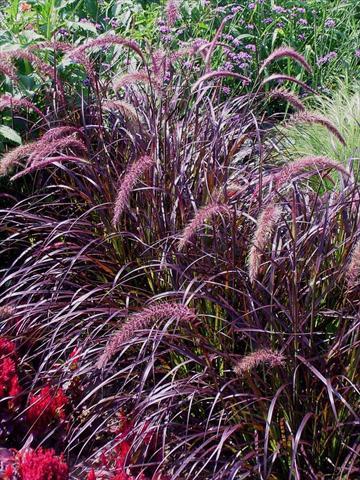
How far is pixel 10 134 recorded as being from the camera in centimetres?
430

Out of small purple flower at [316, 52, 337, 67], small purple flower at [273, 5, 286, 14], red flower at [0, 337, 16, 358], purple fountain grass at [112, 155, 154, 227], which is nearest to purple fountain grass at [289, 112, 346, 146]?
purple fountain grass at [112, 155, 154, 227]

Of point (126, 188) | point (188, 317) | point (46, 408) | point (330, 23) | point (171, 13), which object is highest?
point (171, 13)

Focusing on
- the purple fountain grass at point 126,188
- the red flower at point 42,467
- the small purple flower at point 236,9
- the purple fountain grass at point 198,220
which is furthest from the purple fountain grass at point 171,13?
the small purple flower at point 236,9

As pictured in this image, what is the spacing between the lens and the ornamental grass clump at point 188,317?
9.60ft

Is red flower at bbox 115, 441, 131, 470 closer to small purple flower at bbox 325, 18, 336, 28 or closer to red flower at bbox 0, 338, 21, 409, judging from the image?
red flower at bbox 0, 338, 21, 409

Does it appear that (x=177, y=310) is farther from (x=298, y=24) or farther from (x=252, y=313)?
(x=298, y=24)

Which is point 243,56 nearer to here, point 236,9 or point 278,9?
point 236,9

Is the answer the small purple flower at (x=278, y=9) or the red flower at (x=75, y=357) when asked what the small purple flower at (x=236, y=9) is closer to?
the small purple flower at (x=278, y=9)

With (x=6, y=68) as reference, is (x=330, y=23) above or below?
below

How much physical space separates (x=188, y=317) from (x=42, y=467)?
745mm

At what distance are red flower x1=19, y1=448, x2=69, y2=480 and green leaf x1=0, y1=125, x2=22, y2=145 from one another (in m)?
1.81

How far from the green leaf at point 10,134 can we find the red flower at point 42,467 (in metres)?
1.81

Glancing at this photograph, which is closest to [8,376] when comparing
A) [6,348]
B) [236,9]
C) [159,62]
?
[6,348]

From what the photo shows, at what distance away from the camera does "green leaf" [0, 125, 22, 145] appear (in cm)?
427
